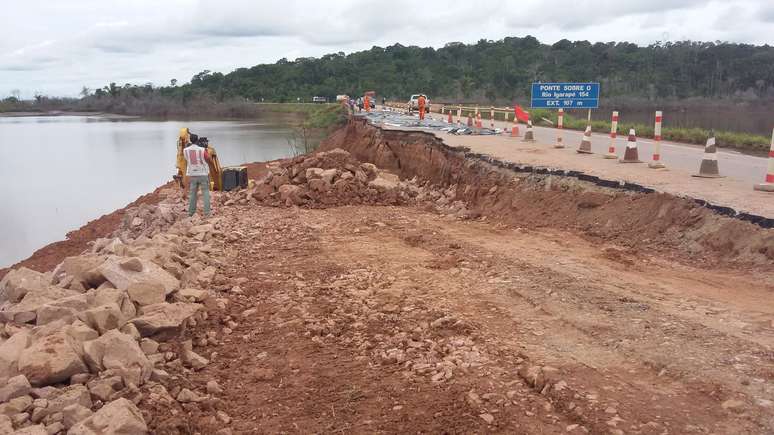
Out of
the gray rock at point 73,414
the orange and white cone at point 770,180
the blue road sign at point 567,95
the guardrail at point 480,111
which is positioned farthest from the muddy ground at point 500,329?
the guardrail at point 480,111

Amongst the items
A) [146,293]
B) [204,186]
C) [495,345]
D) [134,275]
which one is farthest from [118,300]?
[204,186]

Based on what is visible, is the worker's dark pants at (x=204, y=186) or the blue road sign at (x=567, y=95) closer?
the worker's dark pants at (x=204, y=186)

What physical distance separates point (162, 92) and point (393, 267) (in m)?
97.2

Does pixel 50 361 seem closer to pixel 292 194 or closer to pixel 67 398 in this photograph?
pixel 67 398

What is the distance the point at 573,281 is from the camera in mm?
5961

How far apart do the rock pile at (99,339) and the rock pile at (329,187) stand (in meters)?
5.10

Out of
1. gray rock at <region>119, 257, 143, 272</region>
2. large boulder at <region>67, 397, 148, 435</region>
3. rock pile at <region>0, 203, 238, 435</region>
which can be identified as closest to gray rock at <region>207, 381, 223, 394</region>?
rock pile at <region>0, 203, 238, 435</region>

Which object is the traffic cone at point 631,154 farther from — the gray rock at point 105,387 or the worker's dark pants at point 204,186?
the gray rock at point 105,387

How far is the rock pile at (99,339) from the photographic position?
3.63m

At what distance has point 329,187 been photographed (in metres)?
12.0

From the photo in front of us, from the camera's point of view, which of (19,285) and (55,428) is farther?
(19,285)

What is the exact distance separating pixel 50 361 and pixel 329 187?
8269 millimetres

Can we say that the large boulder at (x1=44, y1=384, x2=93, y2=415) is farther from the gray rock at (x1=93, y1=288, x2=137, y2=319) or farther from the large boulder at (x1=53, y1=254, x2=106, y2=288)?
the large boulder at (x1=53, y1=254, x2=106, y2=288)

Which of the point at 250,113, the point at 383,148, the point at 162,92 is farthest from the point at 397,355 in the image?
the point at 162,92
